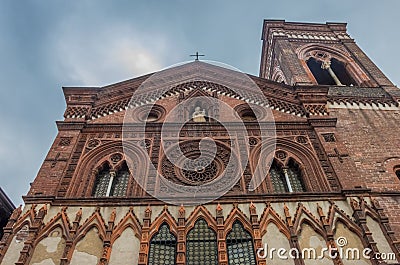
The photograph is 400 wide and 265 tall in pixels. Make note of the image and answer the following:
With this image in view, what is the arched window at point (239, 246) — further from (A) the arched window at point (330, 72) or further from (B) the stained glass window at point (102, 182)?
(A) the arched window at point (330, 72)

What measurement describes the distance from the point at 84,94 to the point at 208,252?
8610 mm

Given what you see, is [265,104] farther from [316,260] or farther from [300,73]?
[316,260]

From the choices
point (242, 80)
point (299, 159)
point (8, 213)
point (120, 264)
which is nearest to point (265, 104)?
point (242, 80)

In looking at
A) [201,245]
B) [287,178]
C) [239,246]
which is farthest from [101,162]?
[287,178]

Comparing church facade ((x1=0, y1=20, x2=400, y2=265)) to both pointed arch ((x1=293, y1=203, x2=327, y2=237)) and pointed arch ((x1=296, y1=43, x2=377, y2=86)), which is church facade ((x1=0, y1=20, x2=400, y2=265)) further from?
pointed arch ((x1=296, y1=43, x2=377, y2=86))

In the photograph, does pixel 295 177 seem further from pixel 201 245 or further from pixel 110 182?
pixel 110 182

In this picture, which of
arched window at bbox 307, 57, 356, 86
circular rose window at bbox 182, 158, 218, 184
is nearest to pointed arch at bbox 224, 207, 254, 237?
circular rose window at bbox 182, 158, 218, 184

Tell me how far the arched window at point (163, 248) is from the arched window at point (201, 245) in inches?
16.1

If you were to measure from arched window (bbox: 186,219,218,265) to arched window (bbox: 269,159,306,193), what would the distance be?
2976mm

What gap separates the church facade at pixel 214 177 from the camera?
9719 millimetres

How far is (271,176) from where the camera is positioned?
40.9ft

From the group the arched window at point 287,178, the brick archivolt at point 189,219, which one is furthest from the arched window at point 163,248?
the arched window at point 287,178

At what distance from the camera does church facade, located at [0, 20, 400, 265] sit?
972cm

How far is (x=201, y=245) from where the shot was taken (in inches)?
391
